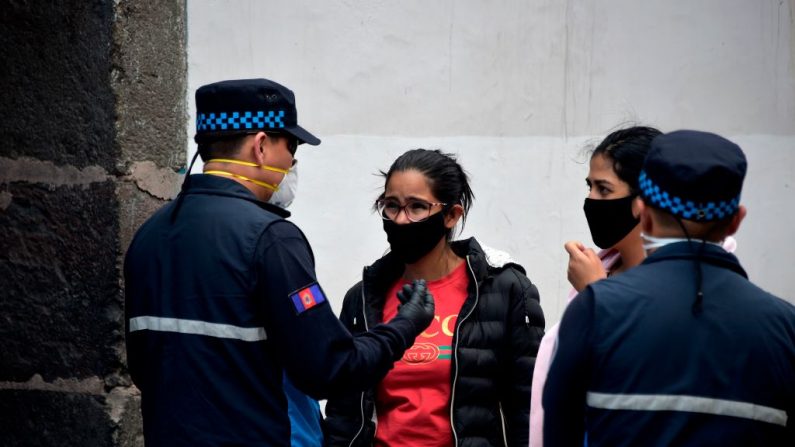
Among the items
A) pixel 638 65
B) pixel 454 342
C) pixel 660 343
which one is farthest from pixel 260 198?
pixel 638 65

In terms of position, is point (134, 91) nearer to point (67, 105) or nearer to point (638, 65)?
point (67, 105)

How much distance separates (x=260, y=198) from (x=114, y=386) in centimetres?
101

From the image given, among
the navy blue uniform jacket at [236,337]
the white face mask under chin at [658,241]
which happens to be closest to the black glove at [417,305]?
the navy blue uniform jacket at [236,337]

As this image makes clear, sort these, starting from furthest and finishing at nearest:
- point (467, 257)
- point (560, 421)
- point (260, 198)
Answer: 1. point (467, 257)
2. point (260, 198)
3. point (560, 421)

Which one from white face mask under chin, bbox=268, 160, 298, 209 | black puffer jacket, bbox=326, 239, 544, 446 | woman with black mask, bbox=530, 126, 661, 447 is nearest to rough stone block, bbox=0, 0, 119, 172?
white face mask under chin, bbox=268, 160, 298, 209

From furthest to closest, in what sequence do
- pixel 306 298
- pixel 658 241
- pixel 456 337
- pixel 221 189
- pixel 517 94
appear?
pixel 517 94 → pixel 456 337 → pixel 221 189 → pixel 306 298 → pixel 658 241

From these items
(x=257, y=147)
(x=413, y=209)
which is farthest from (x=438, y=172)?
(x=257, y=147)

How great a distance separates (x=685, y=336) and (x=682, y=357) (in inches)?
1.6

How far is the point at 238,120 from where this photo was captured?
243 cm

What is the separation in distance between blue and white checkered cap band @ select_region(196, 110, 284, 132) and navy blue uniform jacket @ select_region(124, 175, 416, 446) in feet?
0.68

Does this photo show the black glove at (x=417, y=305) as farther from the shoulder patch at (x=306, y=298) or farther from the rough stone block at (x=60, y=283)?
the rough stone block at (x=60, y=283)

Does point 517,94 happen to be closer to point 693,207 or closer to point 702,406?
point 693,207

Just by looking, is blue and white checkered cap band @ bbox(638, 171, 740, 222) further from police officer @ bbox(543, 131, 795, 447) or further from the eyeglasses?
the eyeglasses

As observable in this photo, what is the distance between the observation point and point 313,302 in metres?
2.23
